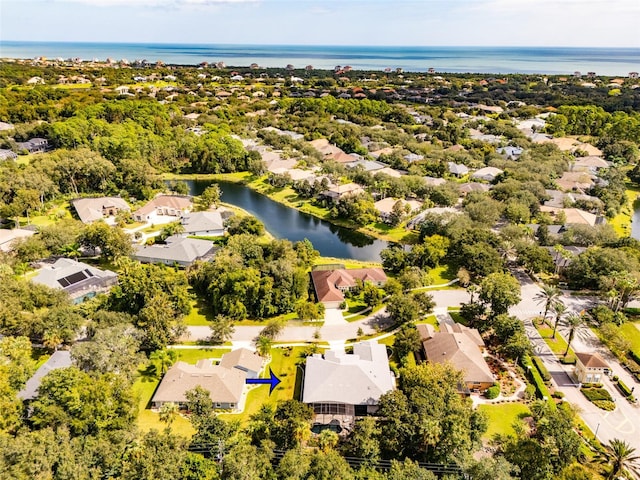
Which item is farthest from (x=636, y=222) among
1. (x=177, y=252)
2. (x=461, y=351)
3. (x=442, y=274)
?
(x=177, y=252)

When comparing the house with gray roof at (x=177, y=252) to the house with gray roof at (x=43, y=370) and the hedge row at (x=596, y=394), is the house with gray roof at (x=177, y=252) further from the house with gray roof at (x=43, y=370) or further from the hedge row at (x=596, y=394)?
the hedge row at (x=596, y=394)

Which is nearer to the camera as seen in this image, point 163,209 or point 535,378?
point 535,378

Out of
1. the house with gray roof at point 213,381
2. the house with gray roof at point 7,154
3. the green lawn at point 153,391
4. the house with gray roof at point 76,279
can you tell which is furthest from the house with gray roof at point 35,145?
the house with gray roof at point 213,381

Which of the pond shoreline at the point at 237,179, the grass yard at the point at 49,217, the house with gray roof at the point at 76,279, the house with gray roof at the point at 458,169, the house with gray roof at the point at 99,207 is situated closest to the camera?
the house with gray roof at the point at 76,279

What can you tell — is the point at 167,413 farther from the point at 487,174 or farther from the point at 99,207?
the point at 487,174

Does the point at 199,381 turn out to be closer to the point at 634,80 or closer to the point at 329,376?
the point at 329,376

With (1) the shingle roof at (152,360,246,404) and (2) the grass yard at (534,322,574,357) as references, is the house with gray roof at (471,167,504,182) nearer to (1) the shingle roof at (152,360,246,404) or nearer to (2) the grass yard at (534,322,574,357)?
(2) the grass yard at (534,322,574,357)
